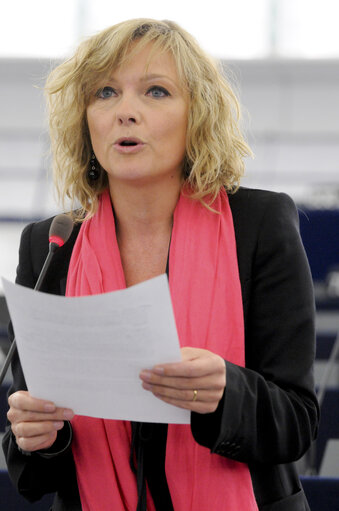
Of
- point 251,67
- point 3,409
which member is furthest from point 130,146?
point 251,67

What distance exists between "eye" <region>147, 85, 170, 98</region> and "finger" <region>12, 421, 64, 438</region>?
25.0 inches

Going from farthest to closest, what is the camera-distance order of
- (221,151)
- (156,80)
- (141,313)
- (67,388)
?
(221,151) → (156,80) → (67,388) → (141,313)

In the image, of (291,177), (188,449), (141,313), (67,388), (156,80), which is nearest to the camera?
(141,313)

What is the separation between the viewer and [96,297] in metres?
1.03

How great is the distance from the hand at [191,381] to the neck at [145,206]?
0.46m

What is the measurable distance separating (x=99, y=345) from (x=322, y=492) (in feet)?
2.38

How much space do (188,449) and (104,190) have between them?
0.61 m

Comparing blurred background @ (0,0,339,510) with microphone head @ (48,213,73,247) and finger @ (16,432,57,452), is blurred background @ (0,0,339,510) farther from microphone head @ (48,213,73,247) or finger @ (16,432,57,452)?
finger @ (16,432,57,452)

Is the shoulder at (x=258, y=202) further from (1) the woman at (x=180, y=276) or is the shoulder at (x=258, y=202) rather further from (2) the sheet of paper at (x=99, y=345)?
(2) the sheet of paper at (x=99, y=345)

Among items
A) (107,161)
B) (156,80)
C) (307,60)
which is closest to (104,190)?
(107,161)

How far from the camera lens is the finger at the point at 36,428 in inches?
48.7

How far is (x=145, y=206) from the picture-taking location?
150 centimetres

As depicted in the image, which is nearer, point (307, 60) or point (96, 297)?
point (96, 297)

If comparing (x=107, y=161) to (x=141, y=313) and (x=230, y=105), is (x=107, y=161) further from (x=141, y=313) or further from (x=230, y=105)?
(x=141, y=313)
